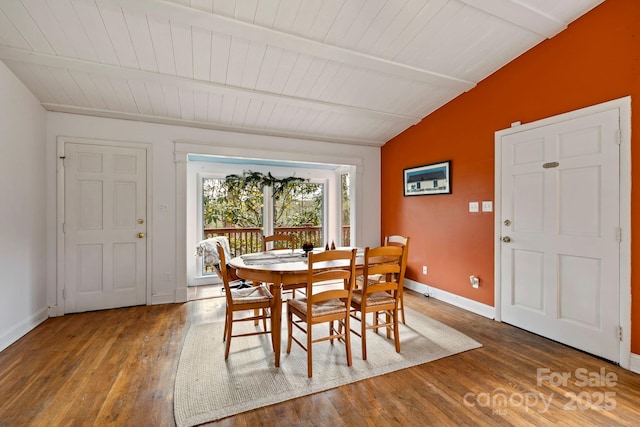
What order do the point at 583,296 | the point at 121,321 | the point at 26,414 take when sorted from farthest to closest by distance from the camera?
the point at 121,321 < the point at 583,296 < the point at 26,414

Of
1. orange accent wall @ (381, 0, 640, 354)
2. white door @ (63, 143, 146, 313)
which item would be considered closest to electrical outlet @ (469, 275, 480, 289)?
orange accent wall @ (381, 0, 640, 354)

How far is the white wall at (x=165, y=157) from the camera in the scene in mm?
3271

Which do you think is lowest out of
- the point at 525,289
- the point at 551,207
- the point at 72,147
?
the point at 525,289

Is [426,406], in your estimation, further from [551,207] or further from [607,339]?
[551,207]

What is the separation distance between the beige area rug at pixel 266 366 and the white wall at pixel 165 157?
3.60ft

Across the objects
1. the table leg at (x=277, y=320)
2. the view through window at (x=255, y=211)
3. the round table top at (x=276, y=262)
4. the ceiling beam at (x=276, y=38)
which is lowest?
the table leg at (x=277, y=320)

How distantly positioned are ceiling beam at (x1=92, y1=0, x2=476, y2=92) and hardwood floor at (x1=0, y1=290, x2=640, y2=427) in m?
2.66

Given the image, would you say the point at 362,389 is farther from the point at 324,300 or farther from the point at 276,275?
the point at 276,275

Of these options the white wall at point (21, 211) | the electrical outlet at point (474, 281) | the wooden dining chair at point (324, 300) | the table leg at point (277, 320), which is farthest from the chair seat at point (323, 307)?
the white wall at point (21, 211)

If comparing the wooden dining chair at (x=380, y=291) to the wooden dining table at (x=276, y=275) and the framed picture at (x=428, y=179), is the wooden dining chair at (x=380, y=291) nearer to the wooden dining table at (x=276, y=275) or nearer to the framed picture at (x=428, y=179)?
the wooden dining table at (x=276, y=275)

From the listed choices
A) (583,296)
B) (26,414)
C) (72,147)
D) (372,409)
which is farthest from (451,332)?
(72,147)

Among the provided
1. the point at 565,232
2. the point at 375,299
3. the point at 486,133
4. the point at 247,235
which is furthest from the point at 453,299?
the point at 247,235

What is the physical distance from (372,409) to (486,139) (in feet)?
9.73

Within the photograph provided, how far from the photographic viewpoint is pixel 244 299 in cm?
243
